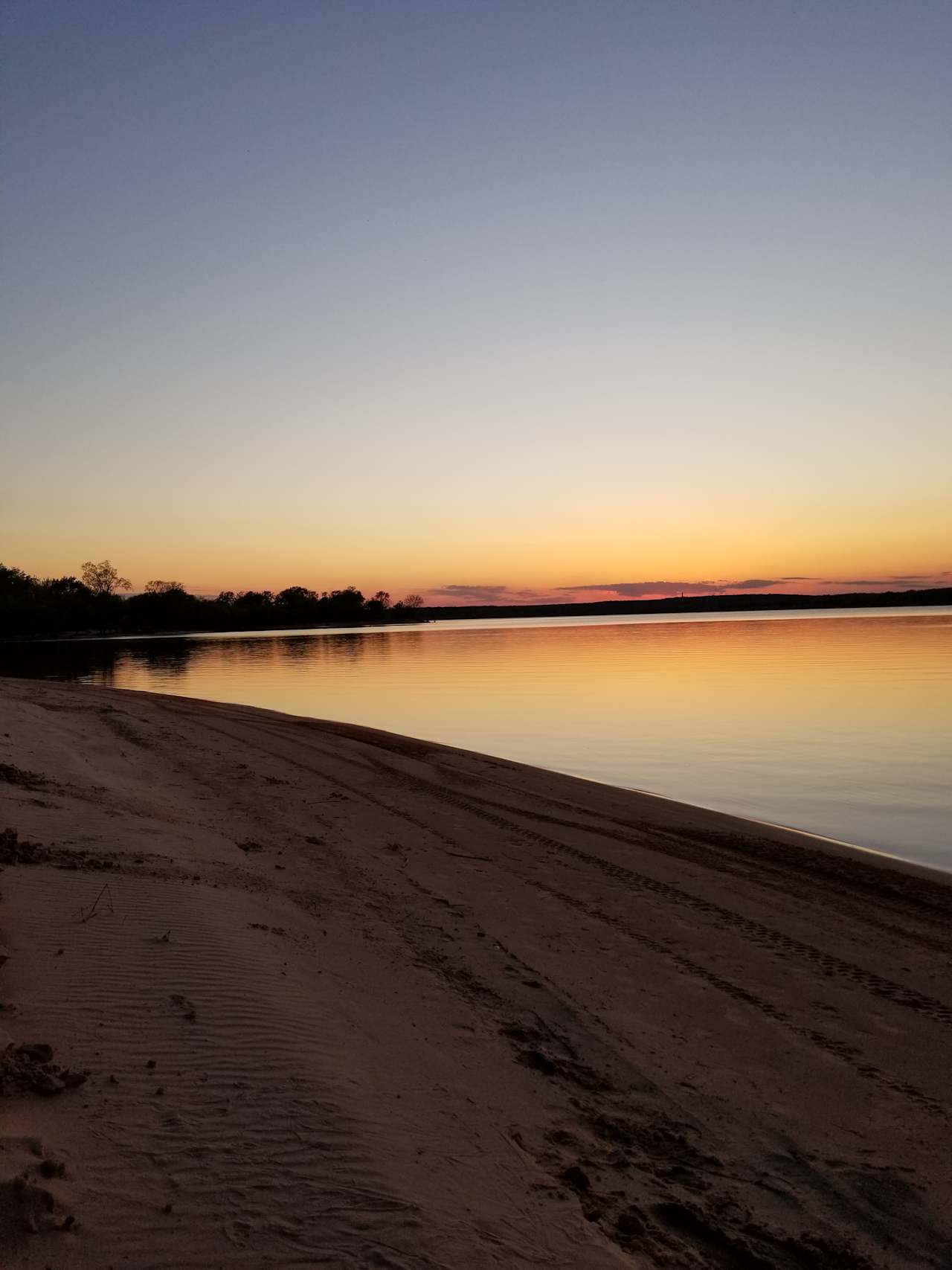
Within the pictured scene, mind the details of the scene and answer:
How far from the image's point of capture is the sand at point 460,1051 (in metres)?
3.10

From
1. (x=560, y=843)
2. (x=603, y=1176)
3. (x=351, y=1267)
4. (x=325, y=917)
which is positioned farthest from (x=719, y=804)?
(x=351, y=1267)

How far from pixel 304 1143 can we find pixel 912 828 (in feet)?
33.4

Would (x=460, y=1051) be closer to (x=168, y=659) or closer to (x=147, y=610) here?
(x=168, y=659)

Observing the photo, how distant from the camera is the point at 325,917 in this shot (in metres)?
6.62

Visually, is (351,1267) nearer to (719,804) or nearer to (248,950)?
(248,950)

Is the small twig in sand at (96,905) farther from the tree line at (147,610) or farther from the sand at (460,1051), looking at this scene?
the tree line at (147,610)

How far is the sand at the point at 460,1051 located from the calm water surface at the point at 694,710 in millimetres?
4030

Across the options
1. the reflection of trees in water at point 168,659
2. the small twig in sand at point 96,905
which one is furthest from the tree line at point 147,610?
the small twig in sand at point 96,905

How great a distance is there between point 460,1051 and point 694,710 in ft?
65.4

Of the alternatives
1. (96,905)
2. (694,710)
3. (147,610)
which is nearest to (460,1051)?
(96,905)

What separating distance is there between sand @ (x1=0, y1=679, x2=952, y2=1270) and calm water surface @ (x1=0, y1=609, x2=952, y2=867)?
13.2 feet

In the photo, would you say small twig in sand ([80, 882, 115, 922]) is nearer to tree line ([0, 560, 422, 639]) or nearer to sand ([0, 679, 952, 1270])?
sand ([0, 679, 952, 1270])

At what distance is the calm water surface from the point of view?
13.2 m

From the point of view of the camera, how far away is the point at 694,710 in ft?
76.9
